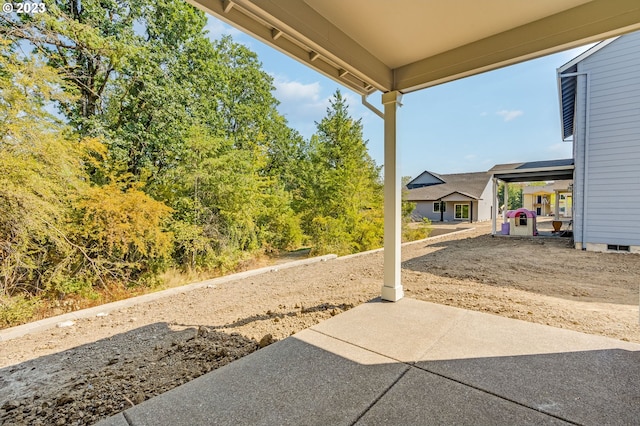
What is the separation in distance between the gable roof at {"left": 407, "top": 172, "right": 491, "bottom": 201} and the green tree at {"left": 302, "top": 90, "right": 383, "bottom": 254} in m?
13.2

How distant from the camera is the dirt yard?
7.00ft

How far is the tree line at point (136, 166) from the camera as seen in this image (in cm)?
→ 431

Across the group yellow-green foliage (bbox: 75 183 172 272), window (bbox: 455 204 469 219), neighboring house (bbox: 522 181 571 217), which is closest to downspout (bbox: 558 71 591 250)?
yellow-green foliage (bbox: 75 183 172 272)

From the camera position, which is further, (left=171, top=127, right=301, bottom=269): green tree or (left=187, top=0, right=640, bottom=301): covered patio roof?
(left=171, top=127, right=301, bottom=269): green tree

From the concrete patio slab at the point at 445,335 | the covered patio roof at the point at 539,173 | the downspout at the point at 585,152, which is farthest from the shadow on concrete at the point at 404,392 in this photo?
the covered patio roof at the point at 539,173

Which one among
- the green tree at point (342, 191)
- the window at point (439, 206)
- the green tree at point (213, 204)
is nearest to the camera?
the green tree at point (213, 204)

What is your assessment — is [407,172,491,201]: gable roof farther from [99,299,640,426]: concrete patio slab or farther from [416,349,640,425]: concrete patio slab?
[416,349,640,425]: concrete patio slab

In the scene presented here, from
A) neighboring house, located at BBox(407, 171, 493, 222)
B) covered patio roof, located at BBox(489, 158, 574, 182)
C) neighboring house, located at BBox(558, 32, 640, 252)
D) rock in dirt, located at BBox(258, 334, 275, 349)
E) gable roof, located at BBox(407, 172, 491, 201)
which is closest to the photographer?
rock in dirt, located at BBox(258, 334, 275, 349)

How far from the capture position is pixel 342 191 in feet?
29.8

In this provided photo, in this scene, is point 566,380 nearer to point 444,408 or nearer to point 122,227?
point 444,408

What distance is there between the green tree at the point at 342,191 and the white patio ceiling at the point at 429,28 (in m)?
6.14

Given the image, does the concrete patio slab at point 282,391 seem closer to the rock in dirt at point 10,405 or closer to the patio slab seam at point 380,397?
the patio slab seam at point 380,397

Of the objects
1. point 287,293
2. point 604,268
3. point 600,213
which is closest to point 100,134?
point 287,293

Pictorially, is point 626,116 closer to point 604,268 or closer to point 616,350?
point 604,268
